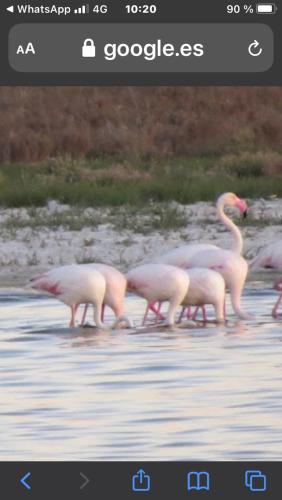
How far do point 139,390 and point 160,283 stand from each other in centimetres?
270

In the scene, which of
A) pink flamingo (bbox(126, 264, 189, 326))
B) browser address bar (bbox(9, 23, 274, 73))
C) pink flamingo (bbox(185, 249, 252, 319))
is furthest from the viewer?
pink flamingo (bbox(185, 249, 252, 319))

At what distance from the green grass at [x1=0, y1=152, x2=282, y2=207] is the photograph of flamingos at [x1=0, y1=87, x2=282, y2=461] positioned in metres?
0.03

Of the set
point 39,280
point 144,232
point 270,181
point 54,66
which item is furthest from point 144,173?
point 54,66

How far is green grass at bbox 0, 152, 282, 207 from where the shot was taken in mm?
17188

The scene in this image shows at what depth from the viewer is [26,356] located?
9.09 m

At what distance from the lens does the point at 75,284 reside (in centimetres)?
1020
